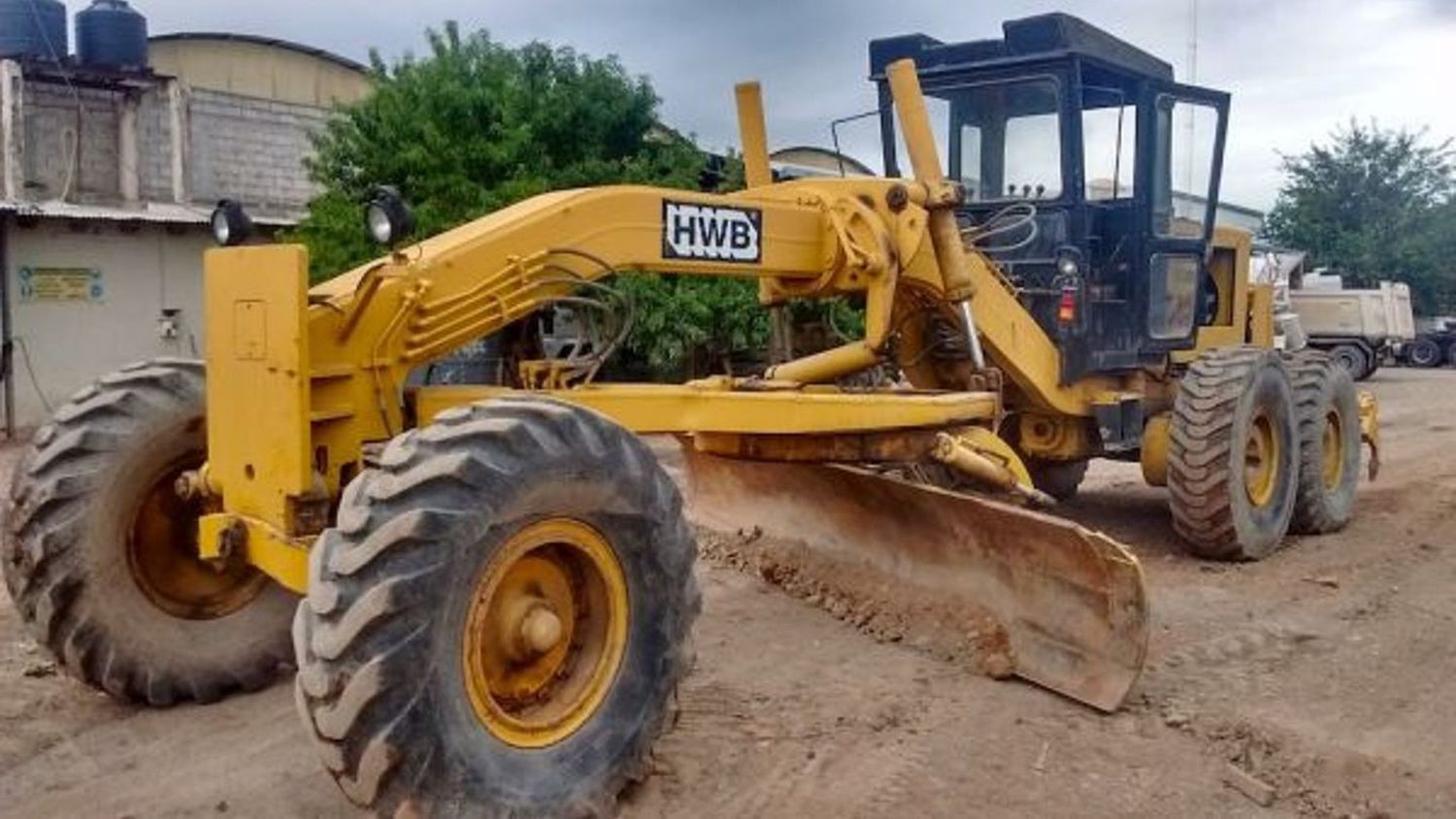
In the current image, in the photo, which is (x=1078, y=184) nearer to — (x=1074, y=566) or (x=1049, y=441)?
(x=1049, y=441)

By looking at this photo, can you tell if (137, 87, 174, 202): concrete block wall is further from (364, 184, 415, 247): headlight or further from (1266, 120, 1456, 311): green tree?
(1266, 120, 1456, 311): green tree

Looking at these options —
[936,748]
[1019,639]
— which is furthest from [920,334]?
[936,748]

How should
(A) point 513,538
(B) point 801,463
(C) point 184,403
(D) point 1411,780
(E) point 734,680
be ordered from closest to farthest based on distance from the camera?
(A) point 513,538 → (D) point 1411,780 → (C) point 184,403 → (E) point 734,680 → (B) point 801,463

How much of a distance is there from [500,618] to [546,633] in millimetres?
138

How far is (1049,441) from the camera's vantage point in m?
8.23

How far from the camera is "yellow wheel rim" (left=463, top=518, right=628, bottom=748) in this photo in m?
3.92

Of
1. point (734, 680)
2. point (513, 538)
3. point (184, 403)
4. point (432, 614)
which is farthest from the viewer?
point (734, 680)

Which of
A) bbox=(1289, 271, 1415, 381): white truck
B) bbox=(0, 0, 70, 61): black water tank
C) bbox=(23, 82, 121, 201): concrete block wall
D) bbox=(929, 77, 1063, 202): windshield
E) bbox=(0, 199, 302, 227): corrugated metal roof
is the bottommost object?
bbox=(1289, 271, 1415, 381): white truck

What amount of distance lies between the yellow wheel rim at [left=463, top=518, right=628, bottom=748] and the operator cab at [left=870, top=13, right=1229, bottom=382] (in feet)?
13.6

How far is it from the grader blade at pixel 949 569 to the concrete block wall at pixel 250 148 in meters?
11.3

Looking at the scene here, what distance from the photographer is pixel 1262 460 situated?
818cm

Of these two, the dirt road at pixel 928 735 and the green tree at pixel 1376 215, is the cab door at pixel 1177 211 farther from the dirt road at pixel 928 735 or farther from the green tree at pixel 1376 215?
the green tree at pixel 1376 215

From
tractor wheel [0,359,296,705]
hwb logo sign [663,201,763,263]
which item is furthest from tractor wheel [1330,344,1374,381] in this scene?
tractor wheel [0,359,296,705]

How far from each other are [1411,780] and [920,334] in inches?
147
